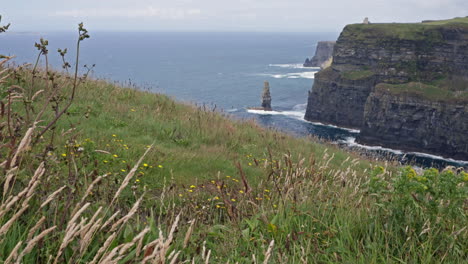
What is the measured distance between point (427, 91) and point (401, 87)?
5528 millimetres

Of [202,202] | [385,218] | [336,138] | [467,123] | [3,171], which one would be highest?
[3,171]

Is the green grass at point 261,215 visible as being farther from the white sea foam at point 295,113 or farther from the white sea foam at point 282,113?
the white sea foam at point 295,113

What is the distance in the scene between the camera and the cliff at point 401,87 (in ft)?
295

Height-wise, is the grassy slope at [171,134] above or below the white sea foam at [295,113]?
above

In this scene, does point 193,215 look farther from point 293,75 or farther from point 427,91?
point 293,75

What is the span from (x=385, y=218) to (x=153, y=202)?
332cm

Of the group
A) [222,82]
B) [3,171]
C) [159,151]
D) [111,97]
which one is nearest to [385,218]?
[3,171]

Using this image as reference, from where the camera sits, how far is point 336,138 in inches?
3794

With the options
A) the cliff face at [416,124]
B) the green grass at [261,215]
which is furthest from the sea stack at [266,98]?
the green grass at [261,215]

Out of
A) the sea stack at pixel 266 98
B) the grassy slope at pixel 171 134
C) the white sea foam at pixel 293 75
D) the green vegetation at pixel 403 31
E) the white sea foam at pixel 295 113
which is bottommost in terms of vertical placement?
the white sea foam at pixel 295 113

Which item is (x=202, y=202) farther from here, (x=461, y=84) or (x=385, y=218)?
(x=461, y=84)

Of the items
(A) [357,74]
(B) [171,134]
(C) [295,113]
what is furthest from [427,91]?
(B) [171,134]

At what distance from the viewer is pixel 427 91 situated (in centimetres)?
9606

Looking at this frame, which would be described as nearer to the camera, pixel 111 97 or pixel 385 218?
pixel 385 218
